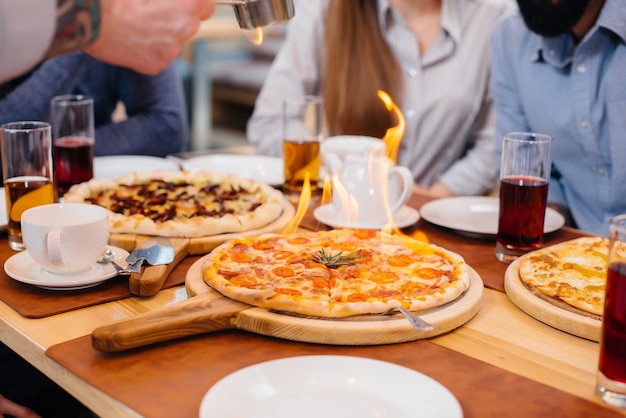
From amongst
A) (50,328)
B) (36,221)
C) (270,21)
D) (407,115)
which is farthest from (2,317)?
(407,115)

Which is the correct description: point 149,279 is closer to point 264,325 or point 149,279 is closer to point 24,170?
point 264,325

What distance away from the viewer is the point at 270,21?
1607 millimetres

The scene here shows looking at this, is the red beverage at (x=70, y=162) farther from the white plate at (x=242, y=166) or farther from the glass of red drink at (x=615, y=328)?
the glass of red drink at (x=615, y=328)

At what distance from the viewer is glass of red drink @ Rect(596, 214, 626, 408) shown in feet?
3.23

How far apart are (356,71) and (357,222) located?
3.81 ft

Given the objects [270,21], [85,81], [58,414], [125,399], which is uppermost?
[270,21]

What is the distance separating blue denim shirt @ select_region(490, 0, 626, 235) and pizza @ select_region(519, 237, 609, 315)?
76 cm

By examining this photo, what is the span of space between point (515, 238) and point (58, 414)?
114cm

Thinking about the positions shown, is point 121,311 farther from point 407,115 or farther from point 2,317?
point 407,115

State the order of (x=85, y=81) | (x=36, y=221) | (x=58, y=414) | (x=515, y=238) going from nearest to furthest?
1. (x=36, y=221)
2. (x=515, y=238)
3. (x=58, y=414)
4. (x=85, y=81)

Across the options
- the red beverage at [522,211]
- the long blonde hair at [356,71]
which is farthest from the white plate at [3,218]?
the long blonde hair at [356,71]

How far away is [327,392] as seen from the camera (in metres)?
Answer: 1.03

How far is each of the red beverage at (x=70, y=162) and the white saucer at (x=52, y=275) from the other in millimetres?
539

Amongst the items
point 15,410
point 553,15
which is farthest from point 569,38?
point 15,410
